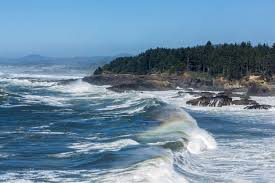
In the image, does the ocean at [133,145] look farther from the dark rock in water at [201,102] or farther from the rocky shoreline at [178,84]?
the rocky shoreline at [178,84]

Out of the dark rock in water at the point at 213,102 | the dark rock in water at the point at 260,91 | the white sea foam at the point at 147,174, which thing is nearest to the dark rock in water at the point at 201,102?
the dark rock in water at the point at 213,102

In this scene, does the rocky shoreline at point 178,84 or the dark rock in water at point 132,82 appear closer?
the rocky shoreline at point 178,84

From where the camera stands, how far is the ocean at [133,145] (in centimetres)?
2068

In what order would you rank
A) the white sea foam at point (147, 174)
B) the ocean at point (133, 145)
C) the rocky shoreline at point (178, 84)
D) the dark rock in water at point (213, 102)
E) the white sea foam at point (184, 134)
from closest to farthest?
the white sea foam at point (147, 174) → the ocean at point (133, 145) → the white sea foam at point (184, 134) → the dark rock in water at point (213, 102) → the rocky shoreline at point (178, 84)

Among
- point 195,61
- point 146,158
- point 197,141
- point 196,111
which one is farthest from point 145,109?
point 195,61

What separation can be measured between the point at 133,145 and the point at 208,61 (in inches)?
2711

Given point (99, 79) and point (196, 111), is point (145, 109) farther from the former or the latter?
point (99, 79)

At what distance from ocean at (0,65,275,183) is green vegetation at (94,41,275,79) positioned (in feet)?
141

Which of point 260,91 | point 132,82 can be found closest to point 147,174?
point 260,91

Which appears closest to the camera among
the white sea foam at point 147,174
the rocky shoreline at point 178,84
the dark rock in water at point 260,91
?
the white sea foam at point 147,174

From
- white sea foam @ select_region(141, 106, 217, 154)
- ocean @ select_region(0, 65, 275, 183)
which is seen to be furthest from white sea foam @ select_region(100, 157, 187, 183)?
white sea foam @ select_region(141, 106, 217, 154)

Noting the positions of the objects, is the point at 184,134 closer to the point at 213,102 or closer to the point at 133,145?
the point at 133,145

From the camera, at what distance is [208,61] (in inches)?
3708

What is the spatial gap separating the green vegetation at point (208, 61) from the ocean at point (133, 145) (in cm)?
4299
